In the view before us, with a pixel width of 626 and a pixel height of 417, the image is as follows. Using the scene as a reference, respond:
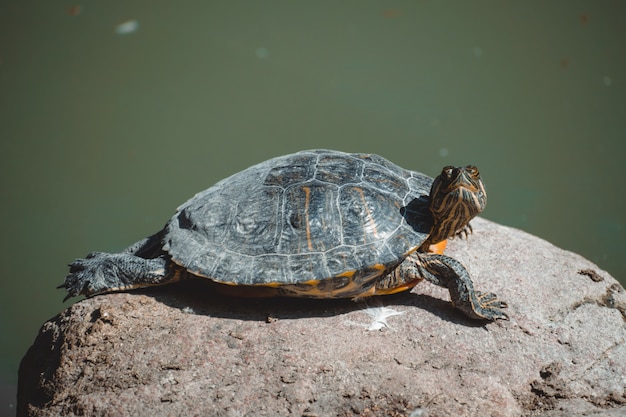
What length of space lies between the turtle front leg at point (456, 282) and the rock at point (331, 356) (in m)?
0.11

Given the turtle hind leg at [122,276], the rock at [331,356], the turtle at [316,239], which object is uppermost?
the turtle at [316,239]

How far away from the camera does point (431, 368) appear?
341 cm

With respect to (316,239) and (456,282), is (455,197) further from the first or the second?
(316,239)

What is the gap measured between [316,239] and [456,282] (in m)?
1.10

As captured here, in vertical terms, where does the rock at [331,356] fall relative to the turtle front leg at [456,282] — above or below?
below

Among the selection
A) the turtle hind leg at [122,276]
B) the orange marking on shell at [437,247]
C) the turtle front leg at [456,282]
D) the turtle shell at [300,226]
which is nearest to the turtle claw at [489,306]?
the turtle front leg at [456,282]

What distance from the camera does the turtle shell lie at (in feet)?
12.1

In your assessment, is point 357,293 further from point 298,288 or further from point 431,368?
point 431,368

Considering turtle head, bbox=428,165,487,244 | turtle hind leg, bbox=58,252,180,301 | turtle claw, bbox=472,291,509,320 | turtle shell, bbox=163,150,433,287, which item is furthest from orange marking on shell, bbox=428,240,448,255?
turtle hind leg, bbox=58,252,180,301

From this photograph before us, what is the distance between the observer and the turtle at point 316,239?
3.71 m

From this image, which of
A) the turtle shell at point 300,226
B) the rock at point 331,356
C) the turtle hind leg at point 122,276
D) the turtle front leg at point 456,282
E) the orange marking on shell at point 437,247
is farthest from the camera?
the orange marking on shell at point 437,247

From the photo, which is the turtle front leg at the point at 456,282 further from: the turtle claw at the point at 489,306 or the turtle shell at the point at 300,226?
the turtle shell at the point at 300,226

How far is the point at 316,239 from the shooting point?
377cm

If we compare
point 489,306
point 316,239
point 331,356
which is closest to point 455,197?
point 489,306
